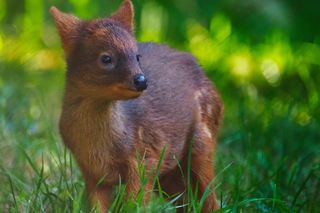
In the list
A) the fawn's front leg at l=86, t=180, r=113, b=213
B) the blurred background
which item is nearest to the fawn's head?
the fawn's front leg at l=86, t=180, r=113, b=213

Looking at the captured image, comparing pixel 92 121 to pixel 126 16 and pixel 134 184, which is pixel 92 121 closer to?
pixel 134 184

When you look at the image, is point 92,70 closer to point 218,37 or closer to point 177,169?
point 177,169

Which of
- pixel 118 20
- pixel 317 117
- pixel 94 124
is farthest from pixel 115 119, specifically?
pixel 317 117

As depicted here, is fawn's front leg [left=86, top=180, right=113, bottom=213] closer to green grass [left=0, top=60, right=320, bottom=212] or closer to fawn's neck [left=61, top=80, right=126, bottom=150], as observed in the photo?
green grass [left=0, top=60, right=320, bottom=212]

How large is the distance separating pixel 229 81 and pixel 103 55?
149 inches

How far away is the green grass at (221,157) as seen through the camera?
5707 millimetres

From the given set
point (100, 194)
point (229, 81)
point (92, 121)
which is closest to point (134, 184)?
point (100, 194)

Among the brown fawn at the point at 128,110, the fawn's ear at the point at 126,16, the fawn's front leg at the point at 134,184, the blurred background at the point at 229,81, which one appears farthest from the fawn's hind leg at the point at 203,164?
the fawn's ear at the point at 126,16

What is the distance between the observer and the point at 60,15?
18.5 ft

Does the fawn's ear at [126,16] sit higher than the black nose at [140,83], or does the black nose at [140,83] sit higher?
the fawn's ear at [126,16]

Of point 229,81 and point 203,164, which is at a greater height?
point 203,164

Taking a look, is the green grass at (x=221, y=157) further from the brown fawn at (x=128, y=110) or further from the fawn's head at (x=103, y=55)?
the fawn's head at (x=103, y=55)

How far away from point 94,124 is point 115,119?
0.42ft

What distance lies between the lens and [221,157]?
23.0 feet
